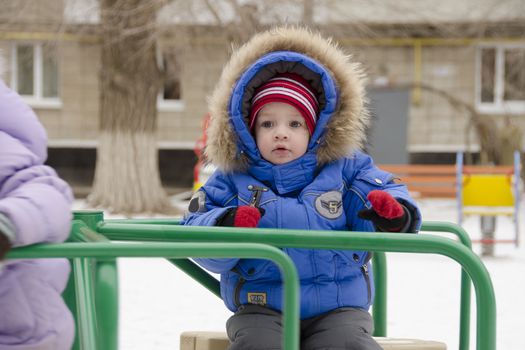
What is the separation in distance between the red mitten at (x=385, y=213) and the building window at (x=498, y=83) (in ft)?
50.2

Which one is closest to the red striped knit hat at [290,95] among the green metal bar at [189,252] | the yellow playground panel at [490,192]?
the green metal bar at [189,252]

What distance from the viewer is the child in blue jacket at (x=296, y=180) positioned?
2.20 metres

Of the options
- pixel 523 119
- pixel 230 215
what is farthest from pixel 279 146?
pixel 523 119

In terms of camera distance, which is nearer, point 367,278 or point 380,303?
point 367,278

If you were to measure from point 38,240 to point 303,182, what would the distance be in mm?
963

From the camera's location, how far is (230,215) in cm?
210

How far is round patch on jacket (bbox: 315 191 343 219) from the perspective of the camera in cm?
231

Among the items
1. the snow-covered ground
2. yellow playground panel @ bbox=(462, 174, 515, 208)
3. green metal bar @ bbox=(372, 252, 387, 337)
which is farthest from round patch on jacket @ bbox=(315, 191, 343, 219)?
yellow playground panel @ bbox=(462, 174, 515, 208)

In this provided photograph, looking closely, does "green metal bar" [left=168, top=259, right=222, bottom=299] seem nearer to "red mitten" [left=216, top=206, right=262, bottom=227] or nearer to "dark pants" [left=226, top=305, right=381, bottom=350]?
"dark pants" [left=226, top=305, right=381, bottom=350]

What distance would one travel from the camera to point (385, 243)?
5.86 feet

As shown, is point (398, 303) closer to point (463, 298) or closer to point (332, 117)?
point (463, 298)

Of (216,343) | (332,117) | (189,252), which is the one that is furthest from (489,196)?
(189,252)

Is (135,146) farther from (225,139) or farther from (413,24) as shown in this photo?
(225,139)

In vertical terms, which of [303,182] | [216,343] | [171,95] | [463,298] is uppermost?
[171,95]
